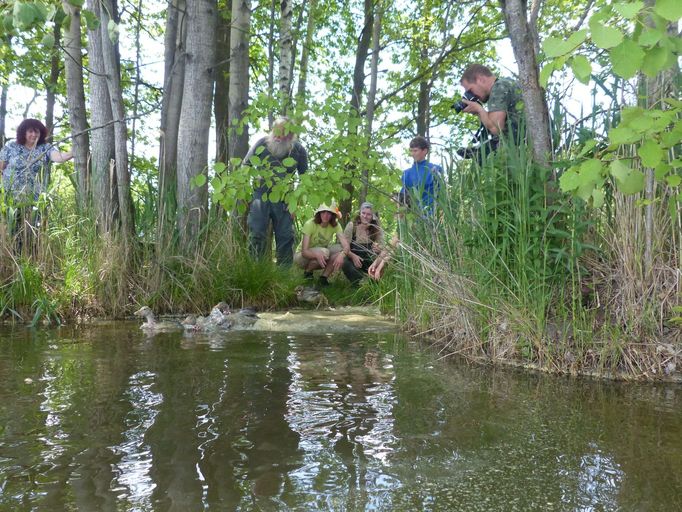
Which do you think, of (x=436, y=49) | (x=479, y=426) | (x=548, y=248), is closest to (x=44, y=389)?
(x=479, y=426)

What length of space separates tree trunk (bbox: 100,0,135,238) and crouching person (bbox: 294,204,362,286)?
2146 mm

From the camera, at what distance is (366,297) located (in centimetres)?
694

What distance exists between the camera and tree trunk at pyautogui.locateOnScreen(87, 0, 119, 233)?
18.8 ft

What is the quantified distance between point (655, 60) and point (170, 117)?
5.86 meters

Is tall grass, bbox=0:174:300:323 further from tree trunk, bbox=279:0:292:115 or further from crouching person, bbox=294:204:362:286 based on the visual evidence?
tree trunk, bbox=279:0:292:115

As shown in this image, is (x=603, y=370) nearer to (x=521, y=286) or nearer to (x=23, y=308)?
(x=521, y=286)

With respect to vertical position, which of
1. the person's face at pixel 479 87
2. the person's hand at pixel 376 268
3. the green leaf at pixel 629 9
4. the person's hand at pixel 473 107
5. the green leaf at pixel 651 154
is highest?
the person's face at pixel 479 87

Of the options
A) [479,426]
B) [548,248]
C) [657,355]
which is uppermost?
[548,248]

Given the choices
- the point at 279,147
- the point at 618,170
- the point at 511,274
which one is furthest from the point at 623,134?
the point at 279,147

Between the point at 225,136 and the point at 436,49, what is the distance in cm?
951

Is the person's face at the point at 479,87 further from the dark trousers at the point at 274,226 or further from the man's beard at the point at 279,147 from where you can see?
the dark trousers at the point at 274,226

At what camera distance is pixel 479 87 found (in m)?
4.80

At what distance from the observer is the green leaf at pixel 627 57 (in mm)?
1675

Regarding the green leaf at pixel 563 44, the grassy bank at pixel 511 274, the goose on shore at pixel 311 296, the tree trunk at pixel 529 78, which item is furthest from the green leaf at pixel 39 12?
the goose on shore at pixel 311 296
